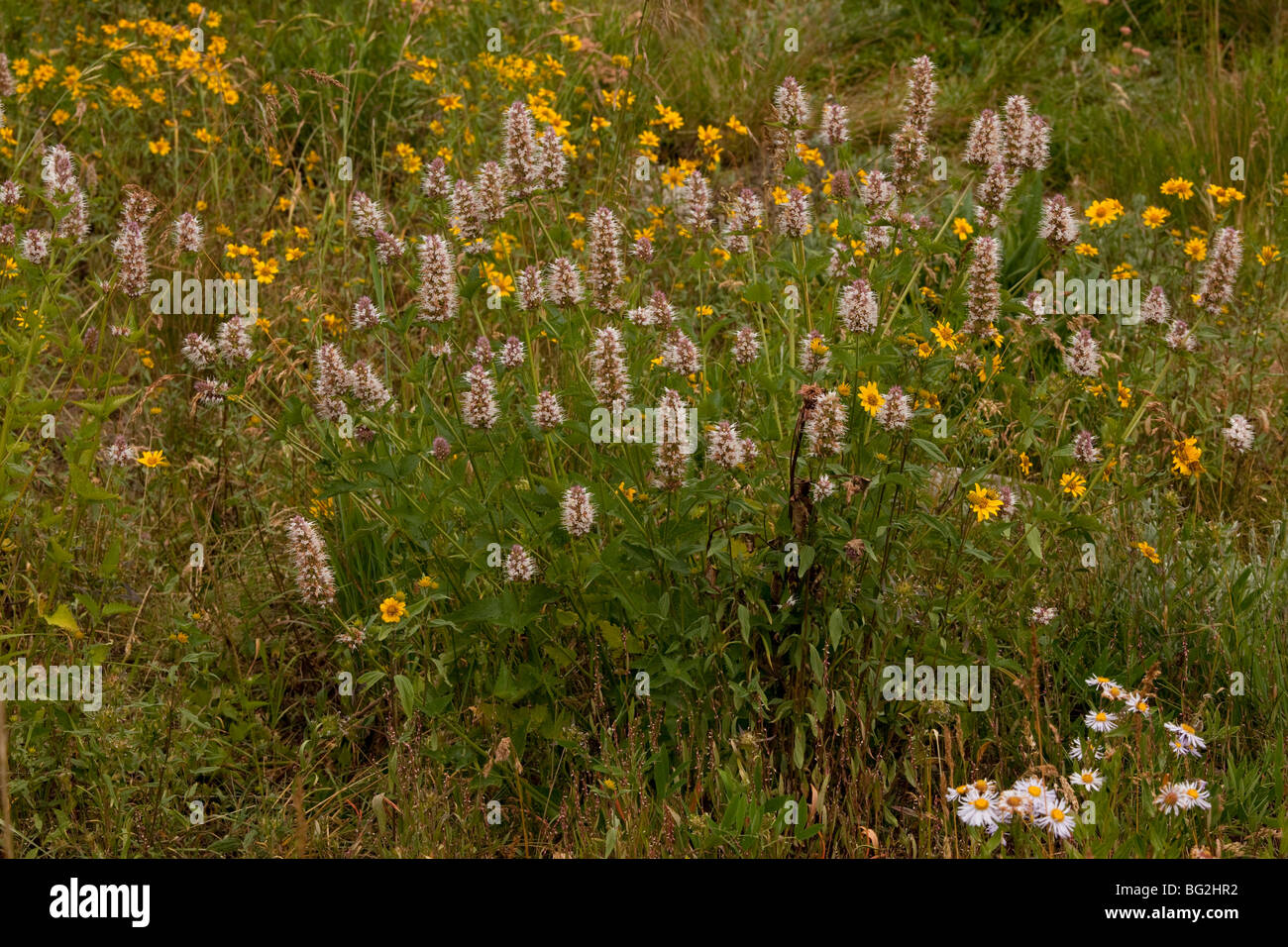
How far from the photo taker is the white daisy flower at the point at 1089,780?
2.66m

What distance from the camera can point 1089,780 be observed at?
2.73 m

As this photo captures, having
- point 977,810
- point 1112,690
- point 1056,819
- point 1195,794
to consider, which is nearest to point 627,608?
point 977,810

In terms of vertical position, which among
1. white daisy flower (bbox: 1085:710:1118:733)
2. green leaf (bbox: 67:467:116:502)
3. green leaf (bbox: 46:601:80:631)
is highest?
green leaf (bbox: 67:467:116:502)

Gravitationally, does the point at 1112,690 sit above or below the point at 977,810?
above

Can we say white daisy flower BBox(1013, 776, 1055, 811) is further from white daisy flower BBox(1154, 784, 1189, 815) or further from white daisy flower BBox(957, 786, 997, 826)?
white daisy flower BBox(1154, 784, 1189, 815)

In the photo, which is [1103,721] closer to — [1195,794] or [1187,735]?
[1187,735]

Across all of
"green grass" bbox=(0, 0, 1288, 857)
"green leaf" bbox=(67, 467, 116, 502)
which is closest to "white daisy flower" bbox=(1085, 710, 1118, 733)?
"green grass" bbox=(0, 0, 1288, 857)

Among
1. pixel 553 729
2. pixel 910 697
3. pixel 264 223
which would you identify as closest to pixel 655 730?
pixel 553 729

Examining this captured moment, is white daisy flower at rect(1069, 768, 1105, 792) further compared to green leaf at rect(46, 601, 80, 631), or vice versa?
green leaf at rect(46, 601, 80, 631)

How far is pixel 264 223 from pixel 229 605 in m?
2.11

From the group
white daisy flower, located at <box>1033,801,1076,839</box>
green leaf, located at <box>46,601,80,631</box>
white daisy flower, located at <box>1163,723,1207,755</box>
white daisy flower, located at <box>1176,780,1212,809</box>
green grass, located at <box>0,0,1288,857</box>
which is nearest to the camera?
white daisy flower, located at <box>1033,801,1076,839</box>

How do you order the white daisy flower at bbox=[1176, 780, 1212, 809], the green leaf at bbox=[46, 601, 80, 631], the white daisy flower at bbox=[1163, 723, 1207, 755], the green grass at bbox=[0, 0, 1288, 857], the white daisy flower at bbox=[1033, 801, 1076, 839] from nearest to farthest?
the white daisy flower at bbox=[1033, 801, 1076, 839]
the white daisy flower at bbox=[1176, 780, 1212, 809]
the white daisy flower at bbox=[1163, 723, 1207, 755]
the green grass at bbox=[0, 0, 1288, 857]
the green leaf at bbox=[46, 601, 80, 631]

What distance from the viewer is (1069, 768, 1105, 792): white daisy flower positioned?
266 centimetres

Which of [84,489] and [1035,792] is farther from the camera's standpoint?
[84,489]
